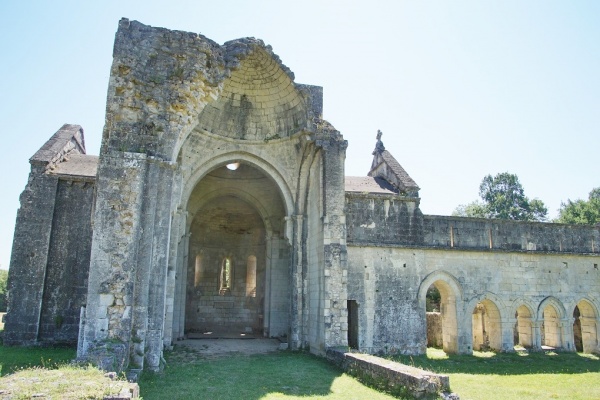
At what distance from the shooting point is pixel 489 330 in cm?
1709

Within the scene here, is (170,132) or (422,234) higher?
(170,132)

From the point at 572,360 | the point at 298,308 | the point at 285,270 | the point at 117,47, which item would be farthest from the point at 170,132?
the point at 572,360

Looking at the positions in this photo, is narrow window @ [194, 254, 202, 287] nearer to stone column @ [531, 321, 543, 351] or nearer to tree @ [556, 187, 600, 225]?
stone column @ [531, 321, 543, 351]

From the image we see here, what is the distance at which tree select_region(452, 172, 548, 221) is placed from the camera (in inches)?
1587

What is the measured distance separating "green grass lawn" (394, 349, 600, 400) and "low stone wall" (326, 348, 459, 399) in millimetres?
1237

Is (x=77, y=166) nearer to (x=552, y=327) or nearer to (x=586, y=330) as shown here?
(x=552, y=327)

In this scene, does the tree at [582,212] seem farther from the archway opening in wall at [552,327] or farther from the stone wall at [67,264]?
the stone wall at [67,264]

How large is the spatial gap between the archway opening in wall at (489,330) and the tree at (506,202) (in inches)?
909

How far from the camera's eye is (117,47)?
1073 cm

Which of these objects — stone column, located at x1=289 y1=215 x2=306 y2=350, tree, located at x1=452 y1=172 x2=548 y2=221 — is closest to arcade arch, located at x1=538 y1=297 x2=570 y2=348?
stone column, located at x1=289 y1=215 x2=306 y2=350

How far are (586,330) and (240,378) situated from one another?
48.8 ft

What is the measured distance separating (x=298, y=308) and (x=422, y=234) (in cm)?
534

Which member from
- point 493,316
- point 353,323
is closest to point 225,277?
point 353,323

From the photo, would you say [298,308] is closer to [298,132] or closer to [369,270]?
[369,270]
